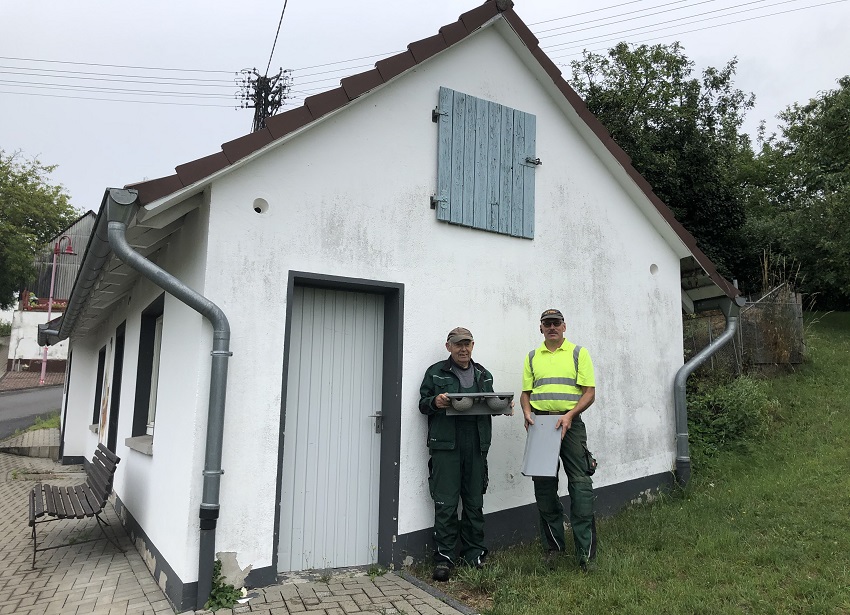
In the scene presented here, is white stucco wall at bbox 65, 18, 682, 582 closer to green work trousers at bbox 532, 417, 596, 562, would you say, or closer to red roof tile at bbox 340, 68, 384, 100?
red roof tile at bbox 340, 68, 384, 100

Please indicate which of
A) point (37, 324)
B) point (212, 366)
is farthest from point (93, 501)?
point (37, 324)

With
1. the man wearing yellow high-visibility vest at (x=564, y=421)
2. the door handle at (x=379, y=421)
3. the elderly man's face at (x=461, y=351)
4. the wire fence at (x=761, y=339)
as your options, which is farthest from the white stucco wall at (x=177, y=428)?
the wire fence at (x=761, y=339)

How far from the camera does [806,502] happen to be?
601 centimetres

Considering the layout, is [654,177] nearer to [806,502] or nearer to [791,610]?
[806,502]

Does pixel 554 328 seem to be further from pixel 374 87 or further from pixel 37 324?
pixel 37 324

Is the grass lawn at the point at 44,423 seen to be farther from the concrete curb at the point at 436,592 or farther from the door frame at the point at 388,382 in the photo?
the concrete curb at the point at 436,592

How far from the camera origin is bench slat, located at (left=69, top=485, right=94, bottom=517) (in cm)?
572

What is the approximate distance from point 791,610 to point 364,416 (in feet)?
10.9

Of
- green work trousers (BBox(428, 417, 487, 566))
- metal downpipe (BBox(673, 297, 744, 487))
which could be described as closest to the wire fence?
metal downpipe (BBox(673, 297, 744, 487))

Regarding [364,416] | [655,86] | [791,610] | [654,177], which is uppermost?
[655,86]

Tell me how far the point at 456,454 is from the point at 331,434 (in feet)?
3.45

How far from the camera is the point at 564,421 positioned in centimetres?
480

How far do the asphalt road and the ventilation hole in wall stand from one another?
1504 centimetres

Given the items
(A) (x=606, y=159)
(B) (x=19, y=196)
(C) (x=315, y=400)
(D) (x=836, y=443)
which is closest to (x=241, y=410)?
(C) (x=315, y=400)
